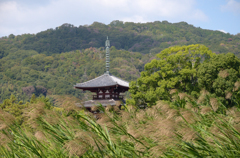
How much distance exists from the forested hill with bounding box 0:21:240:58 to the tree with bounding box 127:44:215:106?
189ft

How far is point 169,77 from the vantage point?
16.6m

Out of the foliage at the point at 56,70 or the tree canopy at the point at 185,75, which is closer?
the tree canopy at the point at 185,75

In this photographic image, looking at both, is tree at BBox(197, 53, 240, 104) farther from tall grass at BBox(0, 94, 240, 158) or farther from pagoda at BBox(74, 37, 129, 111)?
tall grass at BBox(0, 94, 240, 158)

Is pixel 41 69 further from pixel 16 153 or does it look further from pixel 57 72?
pixel 16 153

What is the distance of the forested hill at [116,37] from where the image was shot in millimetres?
77438

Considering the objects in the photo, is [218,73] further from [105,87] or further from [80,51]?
[80,51]

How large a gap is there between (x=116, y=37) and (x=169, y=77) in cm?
7380

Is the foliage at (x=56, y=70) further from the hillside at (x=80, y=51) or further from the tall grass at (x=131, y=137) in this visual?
the tall grass at (x=131, y=137)

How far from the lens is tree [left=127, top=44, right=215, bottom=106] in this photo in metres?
15.8

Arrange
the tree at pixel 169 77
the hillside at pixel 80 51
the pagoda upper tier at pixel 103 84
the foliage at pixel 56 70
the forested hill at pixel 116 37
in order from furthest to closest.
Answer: the forested hill at pixel 116 37 < the hillside at pixel 80 51 < the foliage at pixel 56 70 < the pagoda upper tier at pixel 103 84 < the tree at pixel 169 77

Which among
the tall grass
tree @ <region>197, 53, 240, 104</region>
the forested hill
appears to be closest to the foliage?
the forested hill

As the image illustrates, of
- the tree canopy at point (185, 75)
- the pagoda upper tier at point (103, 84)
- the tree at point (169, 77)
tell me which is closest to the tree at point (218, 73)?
the tree canopy at point (185, 75)

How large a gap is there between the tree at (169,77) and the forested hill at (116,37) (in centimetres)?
5767

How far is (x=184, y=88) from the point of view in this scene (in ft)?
53.7
